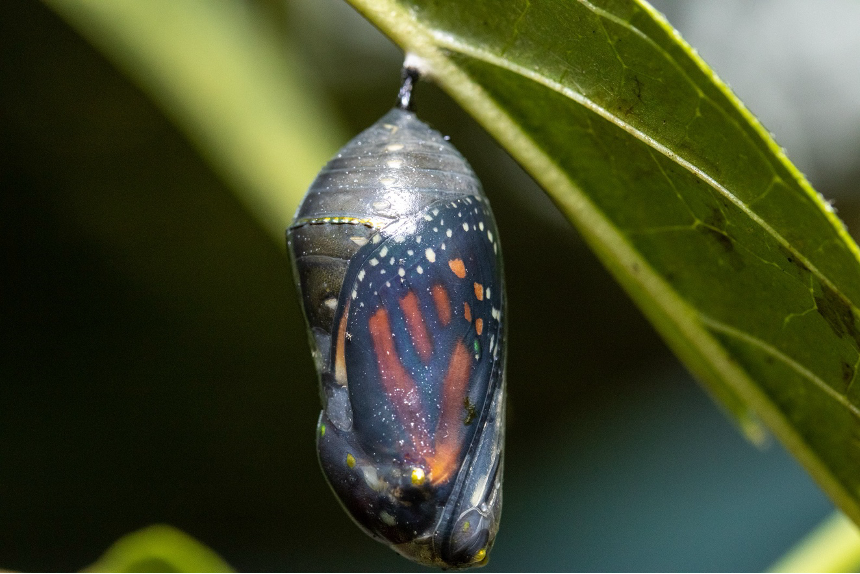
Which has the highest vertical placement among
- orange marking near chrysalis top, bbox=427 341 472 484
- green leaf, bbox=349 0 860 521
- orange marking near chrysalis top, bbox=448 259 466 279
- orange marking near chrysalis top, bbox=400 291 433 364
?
green leaf, bbox=349 0 860 521

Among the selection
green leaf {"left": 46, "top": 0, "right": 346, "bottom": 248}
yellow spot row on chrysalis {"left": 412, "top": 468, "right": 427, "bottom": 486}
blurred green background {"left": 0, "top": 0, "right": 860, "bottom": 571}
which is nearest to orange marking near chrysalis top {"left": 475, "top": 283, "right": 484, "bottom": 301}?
yellow spot row on chrysalis {"left": 412, "top": 468, "right": 427, "bottom": 486}

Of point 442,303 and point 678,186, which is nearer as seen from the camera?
point 678,186

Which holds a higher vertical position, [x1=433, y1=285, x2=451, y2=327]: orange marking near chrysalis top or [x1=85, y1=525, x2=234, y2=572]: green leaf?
[x1=433, y1=285, x2=451, y2=327]: orange marking near chrysalis top

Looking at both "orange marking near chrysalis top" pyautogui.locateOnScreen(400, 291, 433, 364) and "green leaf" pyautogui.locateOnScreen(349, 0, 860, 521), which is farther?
"orange marking near chrysalis top" pyautogui.locateOnScreen(400, 291, 433, 364)

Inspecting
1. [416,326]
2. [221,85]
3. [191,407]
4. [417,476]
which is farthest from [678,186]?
[191,407]

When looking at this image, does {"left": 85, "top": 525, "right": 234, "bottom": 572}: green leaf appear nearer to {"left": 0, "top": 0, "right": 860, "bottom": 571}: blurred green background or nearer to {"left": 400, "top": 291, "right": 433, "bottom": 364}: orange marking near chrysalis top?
{"left": 400, "top": 291, "right": 433, "bottom": 364}: orange marking near chrysalis top

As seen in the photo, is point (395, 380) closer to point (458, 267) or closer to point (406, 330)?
point (406, 330)

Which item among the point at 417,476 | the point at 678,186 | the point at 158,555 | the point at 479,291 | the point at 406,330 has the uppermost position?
the point at 678,186

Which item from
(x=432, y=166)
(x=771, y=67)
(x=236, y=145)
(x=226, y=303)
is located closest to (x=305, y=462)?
(x=226, y=303)
